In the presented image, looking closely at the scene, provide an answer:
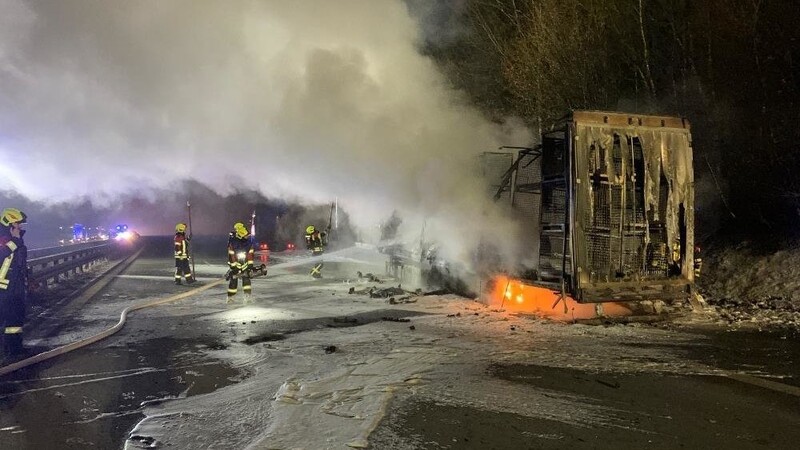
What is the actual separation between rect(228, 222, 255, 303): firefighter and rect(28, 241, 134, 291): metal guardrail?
3.46m

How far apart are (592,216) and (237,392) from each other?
492 centimetres

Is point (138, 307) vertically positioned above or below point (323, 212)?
below

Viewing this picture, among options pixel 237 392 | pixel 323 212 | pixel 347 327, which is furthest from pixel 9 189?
pixel 323 212

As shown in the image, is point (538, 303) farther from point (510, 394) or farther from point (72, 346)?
point (72, 346)

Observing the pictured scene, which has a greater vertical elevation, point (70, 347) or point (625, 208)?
point (625, 208)

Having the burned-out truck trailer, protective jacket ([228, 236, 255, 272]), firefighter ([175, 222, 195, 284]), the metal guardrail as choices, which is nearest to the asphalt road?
the burned-out truck trailer

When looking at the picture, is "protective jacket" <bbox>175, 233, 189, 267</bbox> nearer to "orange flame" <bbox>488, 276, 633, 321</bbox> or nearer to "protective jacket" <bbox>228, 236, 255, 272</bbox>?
"protective jacket" <bbox>228, 236, 255, 272</bbox>

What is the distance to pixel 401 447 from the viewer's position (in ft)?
12.0

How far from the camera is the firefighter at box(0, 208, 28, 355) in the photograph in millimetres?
6254

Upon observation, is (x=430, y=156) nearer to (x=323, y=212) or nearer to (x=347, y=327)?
(x=347, y=327)

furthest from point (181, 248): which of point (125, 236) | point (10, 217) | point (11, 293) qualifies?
point (125, 236)

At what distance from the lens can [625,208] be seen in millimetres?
7438

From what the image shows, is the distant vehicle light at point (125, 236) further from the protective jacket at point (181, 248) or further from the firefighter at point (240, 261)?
the firefighter at point (240, 261)

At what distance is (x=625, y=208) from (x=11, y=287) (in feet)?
25.0
